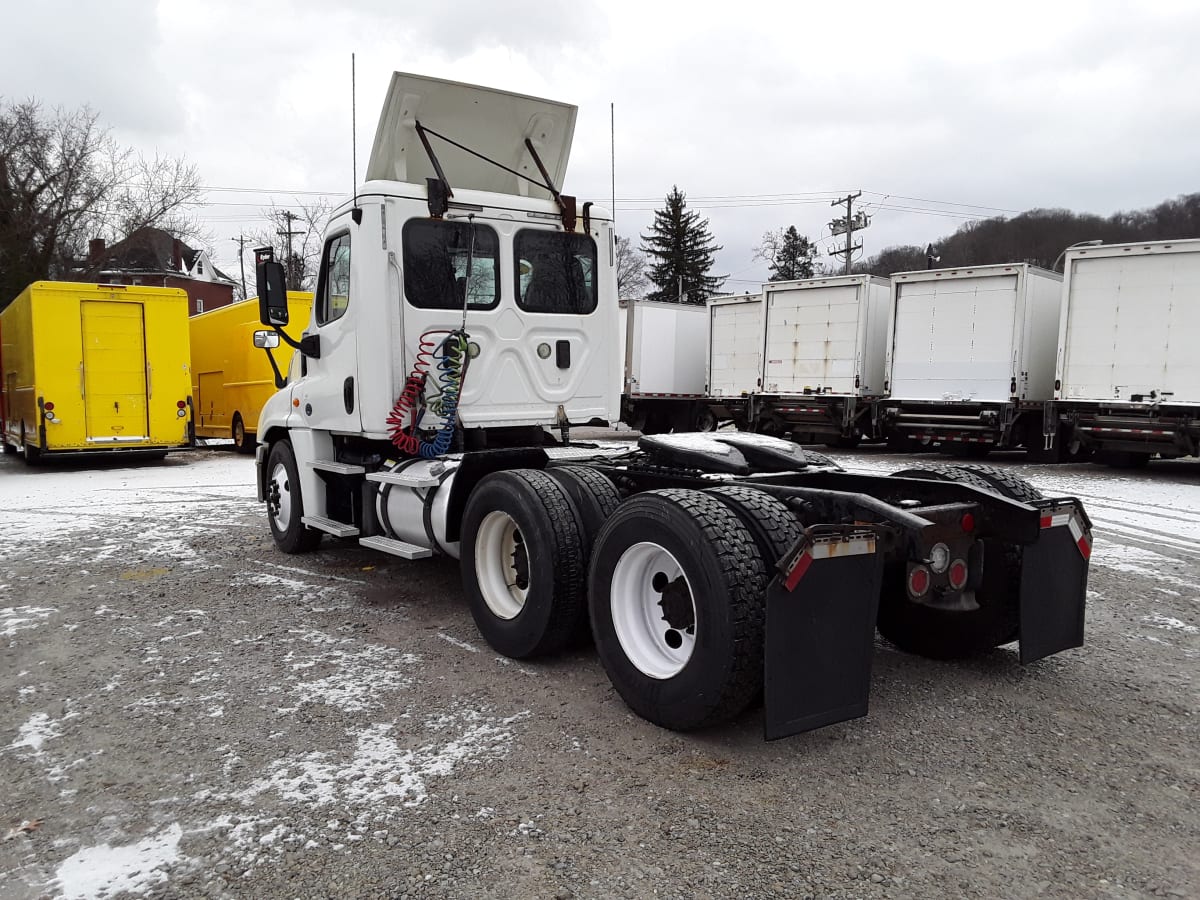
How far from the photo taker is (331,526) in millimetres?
6352

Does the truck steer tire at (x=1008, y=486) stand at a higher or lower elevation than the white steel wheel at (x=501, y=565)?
higher

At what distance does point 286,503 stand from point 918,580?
18.2ft

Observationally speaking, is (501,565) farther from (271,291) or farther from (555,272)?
(271,291)

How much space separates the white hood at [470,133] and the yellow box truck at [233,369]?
847cm

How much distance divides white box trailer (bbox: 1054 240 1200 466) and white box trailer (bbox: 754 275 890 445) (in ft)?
13.5

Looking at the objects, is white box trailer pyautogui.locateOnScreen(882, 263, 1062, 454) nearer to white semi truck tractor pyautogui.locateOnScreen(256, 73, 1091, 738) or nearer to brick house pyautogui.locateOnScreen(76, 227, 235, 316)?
white semi truck tractor pyautogui.locateOnScreen(256, 73, 1091, 738)

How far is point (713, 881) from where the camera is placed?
2555mm

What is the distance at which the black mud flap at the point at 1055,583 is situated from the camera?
12.4 feet

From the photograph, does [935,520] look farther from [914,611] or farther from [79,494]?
[79,494]

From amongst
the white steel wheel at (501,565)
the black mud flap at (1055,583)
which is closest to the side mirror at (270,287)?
the white steel wheel at (501,565)

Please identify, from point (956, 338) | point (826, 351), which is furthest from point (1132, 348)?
point (826, 351)

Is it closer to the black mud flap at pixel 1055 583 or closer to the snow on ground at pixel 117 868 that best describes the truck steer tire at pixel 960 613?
the black mud flap at pixel 1055 583

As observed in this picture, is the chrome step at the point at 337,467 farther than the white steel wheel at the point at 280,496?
No

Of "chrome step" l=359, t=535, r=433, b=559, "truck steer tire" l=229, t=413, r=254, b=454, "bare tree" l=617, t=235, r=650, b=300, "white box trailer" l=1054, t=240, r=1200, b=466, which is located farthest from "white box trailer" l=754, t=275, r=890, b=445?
"bare tree" l=617, t=235, r=650, b=300
